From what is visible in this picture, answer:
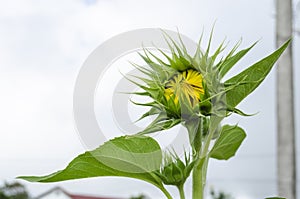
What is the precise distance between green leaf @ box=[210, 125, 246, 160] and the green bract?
0.06 m

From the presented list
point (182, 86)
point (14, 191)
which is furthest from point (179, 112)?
point (14, 191)

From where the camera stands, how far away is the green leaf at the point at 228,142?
614 mm

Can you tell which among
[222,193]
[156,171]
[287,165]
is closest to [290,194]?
[287,165]

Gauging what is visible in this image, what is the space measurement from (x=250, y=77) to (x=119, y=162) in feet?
0.44

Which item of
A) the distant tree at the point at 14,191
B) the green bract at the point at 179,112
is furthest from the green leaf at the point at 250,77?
the distant tree at the point at 14,191

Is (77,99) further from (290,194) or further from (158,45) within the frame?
(290,194)

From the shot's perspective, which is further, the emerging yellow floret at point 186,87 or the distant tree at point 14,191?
the distant tree at point 14,191

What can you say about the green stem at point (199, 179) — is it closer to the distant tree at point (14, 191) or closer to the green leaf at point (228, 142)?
the green leaf at point (228, 142)

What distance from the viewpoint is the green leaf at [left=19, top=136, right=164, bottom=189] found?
1.69ft

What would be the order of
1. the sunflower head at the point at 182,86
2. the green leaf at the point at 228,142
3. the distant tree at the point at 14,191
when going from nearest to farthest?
the sunflower head at the point at 182,86 → the green leaf at the point at 228,142 → the distant tree at the point at 14,191

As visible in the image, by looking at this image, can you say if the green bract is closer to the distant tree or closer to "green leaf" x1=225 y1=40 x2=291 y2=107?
"green leaf" x1=225 y1=40 x2=291 y2=107

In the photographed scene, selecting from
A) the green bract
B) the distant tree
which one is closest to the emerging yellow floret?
the green bract

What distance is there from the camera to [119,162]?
0.53 m

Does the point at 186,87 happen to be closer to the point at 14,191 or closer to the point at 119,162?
the point at 119,162
